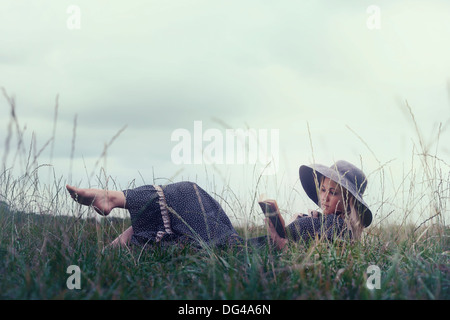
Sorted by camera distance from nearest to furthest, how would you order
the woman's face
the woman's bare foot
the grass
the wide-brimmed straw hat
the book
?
the grass
the woman's bare foot
the book
the wide-brimmed straw hat
the woman's face

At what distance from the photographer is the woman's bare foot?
8.39 feet

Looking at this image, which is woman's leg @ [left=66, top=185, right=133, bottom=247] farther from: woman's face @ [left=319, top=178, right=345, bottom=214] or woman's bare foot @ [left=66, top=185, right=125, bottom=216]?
woman's face @ [left=319, top=178, right=345, bottom=214]

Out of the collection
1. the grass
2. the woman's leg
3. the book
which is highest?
the woman's leg

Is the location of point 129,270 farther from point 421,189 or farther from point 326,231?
point 421,189

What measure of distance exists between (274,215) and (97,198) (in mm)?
1077

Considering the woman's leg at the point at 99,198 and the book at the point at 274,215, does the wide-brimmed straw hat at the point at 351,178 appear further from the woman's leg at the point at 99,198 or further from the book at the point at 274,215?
the woman's leg at the point at 99,198

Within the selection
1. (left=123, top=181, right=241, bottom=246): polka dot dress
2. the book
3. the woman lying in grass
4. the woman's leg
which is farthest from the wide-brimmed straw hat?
the woman's leg

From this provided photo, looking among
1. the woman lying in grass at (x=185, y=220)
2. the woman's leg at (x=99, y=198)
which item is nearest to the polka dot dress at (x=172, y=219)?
the woman lying in grass at (x=185, y=220)

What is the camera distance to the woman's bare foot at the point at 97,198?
8.39 feet

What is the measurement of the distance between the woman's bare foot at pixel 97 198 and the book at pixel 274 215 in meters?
0.89

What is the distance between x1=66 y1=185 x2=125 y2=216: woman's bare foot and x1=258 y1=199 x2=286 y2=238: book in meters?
0.89

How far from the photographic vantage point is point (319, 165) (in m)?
3.14
